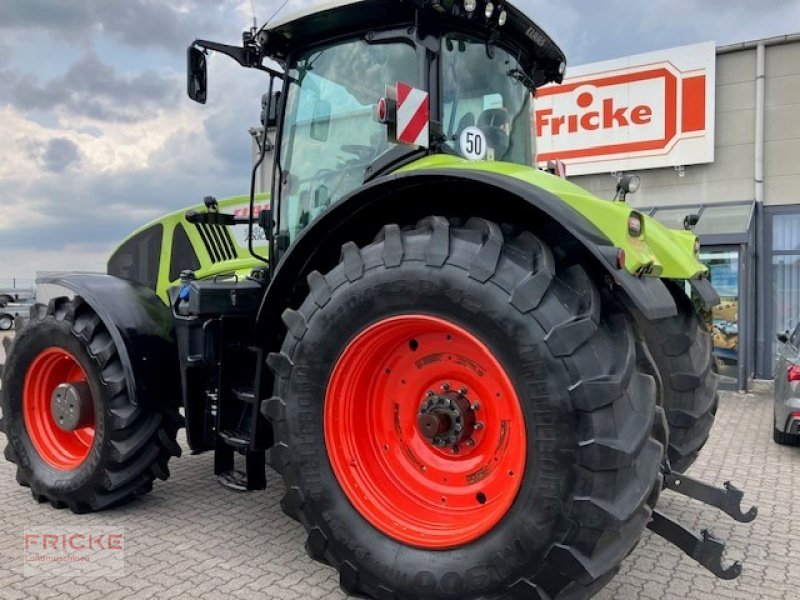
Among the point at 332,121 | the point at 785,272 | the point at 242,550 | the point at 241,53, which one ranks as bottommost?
the point at 242,550

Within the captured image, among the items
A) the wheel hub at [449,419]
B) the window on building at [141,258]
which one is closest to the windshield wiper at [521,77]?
the wheel hub at [449,419]

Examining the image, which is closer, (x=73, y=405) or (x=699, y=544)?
(x=699, y=544)

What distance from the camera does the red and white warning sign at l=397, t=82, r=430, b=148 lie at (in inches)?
118

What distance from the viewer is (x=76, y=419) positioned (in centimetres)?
411

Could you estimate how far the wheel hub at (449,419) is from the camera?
2.82m

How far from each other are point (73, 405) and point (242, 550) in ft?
4.74

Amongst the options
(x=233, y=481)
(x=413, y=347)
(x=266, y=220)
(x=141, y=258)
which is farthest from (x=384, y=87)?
(x=141, y=258)

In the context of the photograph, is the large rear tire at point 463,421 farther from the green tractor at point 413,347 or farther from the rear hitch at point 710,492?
the rear hitch at point 710,492

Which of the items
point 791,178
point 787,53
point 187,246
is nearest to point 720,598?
point 187,246

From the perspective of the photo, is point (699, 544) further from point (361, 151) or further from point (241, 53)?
point (241, 53)

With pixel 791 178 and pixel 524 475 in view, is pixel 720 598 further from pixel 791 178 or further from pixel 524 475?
pixel 791 178

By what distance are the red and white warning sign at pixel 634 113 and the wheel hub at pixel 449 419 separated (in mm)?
8121

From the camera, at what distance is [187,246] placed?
16.8ft

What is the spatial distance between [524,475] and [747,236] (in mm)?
8766
